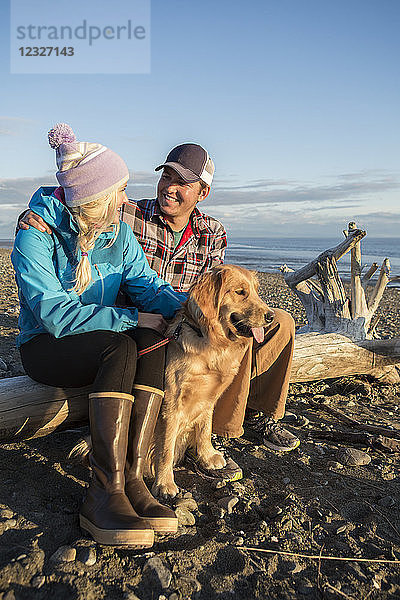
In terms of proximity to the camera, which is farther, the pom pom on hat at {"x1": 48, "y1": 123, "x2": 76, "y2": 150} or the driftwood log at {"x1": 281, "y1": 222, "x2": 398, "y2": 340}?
the driftwood log at {"x1": 281, "y1": 222, "x2": 398, "y2": 340}

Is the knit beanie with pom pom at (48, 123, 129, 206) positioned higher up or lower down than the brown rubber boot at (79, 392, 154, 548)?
higher up

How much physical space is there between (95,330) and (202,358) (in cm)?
77

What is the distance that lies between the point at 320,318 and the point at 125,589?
4.65 m

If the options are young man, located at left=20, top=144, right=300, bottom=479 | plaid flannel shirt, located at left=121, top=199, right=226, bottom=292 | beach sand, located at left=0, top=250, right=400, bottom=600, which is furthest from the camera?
plaid flannel shirt, located at left=121, top=199, right=226, bottom=292

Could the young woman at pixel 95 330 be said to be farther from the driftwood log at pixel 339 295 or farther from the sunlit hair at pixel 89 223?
the driftwood log at pixel 339 295

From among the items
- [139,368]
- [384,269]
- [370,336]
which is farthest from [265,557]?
[384,269]

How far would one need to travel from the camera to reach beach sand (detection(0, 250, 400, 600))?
88.6 inches

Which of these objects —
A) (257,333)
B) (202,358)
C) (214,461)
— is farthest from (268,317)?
(214,461)

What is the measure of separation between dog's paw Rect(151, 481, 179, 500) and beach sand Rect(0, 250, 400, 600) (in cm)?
7

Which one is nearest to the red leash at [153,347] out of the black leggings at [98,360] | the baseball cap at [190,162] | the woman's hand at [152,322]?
the black leggings at [98,360]

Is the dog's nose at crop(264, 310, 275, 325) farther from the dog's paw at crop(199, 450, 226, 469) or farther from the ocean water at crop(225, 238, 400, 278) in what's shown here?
the ocean water at crop(225, 238, 400, 278)

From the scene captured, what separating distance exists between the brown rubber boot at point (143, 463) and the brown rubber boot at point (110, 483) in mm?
97

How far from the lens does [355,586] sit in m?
2.33

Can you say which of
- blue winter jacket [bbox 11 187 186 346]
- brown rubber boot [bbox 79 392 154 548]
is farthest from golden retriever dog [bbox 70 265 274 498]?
brown rubber boot [bbox 79 392 154 548]
